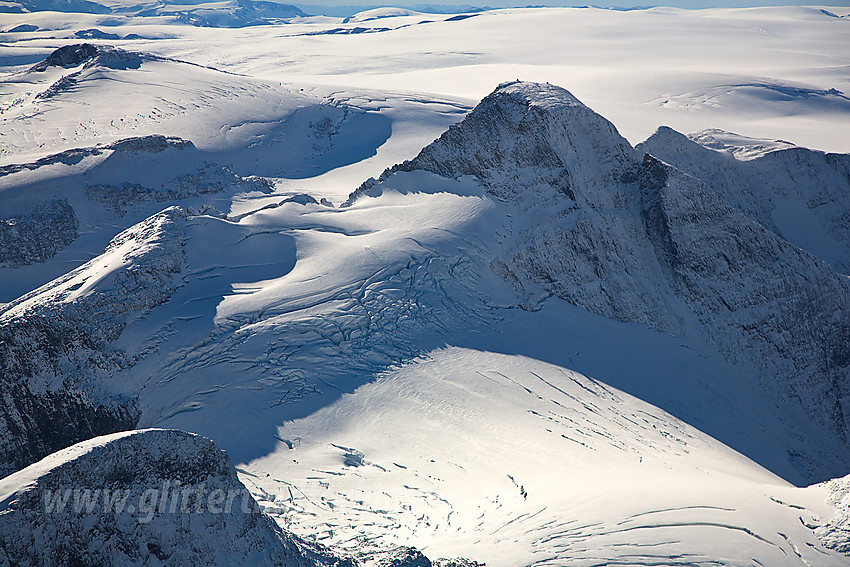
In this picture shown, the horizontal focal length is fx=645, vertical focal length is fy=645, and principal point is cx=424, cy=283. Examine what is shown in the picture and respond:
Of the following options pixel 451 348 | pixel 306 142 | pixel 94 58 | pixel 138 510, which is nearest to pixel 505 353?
pixel 451 348

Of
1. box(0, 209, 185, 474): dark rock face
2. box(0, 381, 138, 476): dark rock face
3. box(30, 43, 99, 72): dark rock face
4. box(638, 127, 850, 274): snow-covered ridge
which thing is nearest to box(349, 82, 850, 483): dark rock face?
box(638, 127, 850, 274): snow-covered ridge

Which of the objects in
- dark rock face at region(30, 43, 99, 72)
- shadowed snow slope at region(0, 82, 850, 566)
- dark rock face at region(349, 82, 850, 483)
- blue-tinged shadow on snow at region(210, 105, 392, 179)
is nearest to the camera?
shadowed snow slope at region(0, 82, 850, 566)

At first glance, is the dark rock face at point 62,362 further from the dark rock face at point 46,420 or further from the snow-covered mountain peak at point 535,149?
the snow-covered mountain peak at point 535,149

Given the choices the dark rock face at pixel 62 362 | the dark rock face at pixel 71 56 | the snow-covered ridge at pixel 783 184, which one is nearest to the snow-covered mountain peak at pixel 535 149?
the snow-covered ridge at pixel 783 184

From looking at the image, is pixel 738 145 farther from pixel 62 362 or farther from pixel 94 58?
pixel 94 58

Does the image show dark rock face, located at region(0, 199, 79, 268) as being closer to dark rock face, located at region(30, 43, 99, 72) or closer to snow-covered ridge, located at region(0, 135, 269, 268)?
snow-covered ridge, located at region(0, 135, 269, 268)

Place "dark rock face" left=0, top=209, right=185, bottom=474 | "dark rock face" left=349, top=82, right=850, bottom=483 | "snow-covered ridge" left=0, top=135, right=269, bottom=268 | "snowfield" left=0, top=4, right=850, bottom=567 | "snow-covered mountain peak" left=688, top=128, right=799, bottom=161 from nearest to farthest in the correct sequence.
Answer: "snowfield" left=0, top=4, right=850, bottom=567, "dark rock face" left=0, top=209, right=185, bottom=474, "dark rock face" left=349, top=82, right=850, bottom=483, "snow-covered ridge" left=0, top=135, right=269, bottom=268, "snow-covered mountain peak" left=688, top=128, right=799, bottom=161
